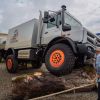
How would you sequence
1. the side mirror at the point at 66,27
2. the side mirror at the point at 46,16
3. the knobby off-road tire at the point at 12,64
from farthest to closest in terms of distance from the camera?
the knobby off-road tire at the point at 12,64
the side mirror at the point at 46,16
the side mirror at the point at 66,27

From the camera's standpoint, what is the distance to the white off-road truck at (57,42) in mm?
6848

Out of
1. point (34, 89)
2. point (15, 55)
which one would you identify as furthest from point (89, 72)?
point (15, 55)

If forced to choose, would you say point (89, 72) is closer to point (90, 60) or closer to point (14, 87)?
point (90, 60)

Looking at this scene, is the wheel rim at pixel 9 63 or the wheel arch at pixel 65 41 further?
the wheel rim at pixel 9 63

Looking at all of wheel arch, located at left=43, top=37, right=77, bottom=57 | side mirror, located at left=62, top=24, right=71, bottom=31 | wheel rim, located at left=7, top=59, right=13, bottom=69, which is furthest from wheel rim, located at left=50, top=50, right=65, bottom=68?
wheel rim, located at left=7, top=59, right=13, bottom=69

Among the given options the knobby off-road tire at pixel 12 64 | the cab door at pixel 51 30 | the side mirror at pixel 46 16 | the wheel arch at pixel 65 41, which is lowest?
the knobby off-road tire at pixel 12 64

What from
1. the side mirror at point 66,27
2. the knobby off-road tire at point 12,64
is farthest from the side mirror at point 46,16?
the knobby off-road tire at point 12,64

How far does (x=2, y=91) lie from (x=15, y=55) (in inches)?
154

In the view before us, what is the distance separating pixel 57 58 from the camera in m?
7.05

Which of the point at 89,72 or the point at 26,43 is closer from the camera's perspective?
the point at 89,72

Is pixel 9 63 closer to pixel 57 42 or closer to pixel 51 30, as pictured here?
pixel 51 30

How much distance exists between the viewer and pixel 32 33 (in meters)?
9.18

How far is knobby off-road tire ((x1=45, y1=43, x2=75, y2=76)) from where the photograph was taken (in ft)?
22.0

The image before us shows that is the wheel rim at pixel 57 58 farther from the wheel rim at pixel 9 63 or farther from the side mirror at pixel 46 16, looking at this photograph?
the wheel rim at pixel 9 63
